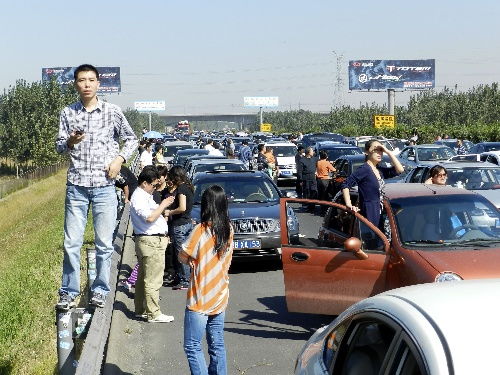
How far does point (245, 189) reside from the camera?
16.0 m

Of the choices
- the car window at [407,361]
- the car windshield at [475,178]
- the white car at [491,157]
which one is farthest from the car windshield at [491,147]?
the car window at [407,361]

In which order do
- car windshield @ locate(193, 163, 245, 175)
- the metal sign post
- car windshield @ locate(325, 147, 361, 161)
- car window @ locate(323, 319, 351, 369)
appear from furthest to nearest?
the metal sign post, car windshield @ locate(325, 147, 361, 161), car windshield @ locate(193, 163, 245, 175), car window @ locate(323, 319, 351, 369)

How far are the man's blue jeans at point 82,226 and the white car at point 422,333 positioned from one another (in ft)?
11.4

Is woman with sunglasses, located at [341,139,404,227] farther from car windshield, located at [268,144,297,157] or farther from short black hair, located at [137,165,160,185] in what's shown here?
car windshield, located at [268,144,297,157]

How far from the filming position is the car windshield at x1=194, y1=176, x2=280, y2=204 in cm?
1577

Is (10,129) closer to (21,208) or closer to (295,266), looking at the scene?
(21,208)

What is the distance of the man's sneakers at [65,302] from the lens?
6984mm

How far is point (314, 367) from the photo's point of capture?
15.6 feet

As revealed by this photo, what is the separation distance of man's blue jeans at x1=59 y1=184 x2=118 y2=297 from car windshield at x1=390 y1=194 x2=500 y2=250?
304 centimetres

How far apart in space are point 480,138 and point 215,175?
40.6 meters

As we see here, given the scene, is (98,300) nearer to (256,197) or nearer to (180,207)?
(180,207)

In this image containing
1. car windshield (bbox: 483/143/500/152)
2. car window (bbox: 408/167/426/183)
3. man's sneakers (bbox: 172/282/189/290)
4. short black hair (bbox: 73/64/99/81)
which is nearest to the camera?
short black hair (bbox: 73/64/99/81)

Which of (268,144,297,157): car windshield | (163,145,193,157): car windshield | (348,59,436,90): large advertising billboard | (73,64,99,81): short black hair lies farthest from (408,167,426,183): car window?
(348,59,436,90): large advertising billboard

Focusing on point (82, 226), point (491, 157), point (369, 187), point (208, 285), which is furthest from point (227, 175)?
point (491, 157)
